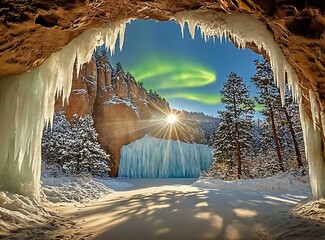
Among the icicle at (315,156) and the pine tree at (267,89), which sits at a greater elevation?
the pine tree at (267,89)

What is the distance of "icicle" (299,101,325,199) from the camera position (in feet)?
24.0

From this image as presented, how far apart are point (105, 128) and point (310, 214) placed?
35360 mm

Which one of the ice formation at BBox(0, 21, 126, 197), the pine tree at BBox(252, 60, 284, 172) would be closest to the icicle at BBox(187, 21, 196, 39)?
the ice formation at BBox(0, 21, 126, 197)

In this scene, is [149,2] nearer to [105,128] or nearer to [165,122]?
[105,128]

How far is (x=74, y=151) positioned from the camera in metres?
22.6

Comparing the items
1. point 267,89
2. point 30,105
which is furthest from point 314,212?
point 267,89

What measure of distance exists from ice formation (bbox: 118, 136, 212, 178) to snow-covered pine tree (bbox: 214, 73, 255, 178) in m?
18.9

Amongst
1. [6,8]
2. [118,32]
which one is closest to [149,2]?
[118,32]

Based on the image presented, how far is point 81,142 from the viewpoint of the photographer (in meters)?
22.6

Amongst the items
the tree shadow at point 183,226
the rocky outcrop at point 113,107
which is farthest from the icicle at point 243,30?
the rocky outcrop at point 113,107

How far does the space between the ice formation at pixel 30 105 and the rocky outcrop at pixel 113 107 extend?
26916 millimetres

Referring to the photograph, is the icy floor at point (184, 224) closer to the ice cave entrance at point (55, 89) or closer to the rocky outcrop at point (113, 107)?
the ice cave entrance at point (55, 89)

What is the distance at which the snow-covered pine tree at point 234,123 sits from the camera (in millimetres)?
22984

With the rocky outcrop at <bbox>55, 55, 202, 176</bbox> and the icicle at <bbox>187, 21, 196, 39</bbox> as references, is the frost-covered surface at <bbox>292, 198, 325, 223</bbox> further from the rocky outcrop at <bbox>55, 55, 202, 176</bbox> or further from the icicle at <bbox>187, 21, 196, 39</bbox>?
the rocky outcrop at <bbox>55, 55, 202, 176</bbox>
